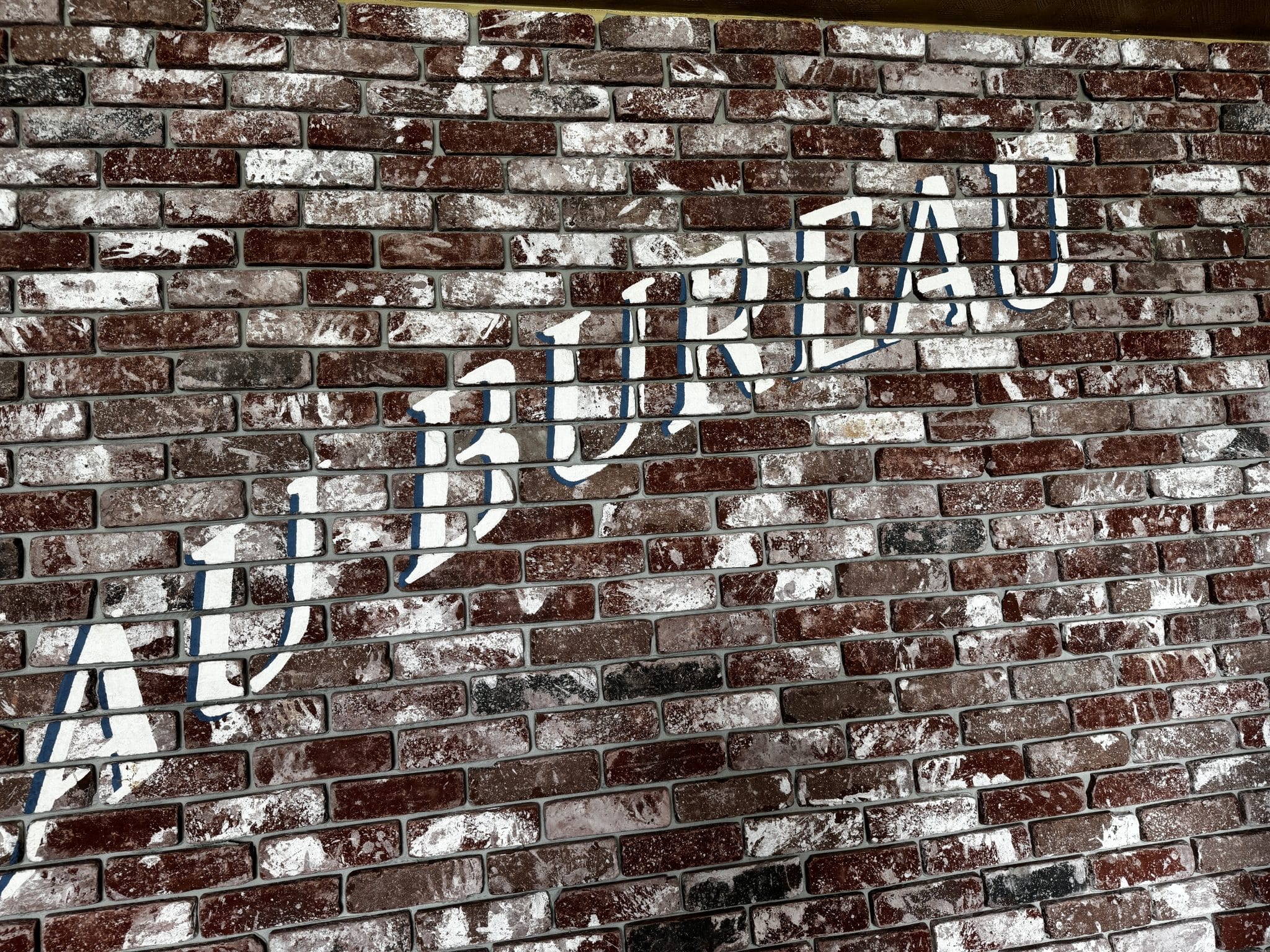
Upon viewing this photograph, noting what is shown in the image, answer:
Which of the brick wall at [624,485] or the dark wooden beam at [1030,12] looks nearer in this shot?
the brick wall at [624,485]

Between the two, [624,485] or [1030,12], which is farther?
[1030,12]

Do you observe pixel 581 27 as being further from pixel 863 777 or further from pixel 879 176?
pixel 863 777

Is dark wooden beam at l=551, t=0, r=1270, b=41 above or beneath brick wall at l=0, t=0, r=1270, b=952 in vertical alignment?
above

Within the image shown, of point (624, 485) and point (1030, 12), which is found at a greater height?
point (1030, 12)

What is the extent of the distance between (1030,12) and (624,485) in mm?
1297

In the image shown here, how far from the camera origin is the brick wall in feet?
4.02

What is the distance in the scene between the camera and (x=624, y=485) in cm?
136

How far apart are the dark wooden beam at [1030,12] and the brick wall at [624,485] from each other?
0.15 ft

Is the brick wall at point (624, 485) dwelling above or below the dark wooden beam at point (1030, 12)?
below

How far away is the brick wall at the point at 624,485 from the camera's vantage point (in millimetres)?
A: 1227

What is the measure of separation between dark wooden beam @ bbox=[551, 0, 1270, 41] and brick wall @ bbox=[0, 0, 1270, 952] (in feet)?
0.15

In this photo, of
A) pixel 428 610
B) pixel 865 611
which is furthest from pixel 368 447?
pixel 865 611

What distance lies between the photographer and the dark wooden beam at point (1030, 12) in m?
1.44

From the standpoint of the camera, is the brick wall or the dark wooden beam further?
the dark wooden beam
